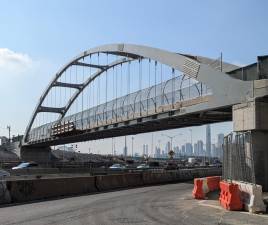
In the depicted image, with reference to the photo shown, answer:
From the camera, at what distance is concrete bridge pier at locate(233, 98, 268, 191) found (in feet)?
75.0

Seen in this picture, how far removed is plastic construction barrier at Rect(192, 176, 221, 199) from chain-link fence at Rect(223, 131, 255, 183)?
1.16 metres

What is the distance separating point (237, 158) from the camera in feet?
68.8

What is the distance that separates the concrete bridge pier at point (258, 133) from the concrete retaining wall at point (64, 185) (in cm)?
865

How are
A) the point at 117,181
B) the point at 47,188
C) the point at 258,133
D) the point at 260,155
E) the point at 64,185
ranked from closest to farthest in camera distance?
the point at 260,155 < the point at 258,133 < the point at 47,188 < the point at 64,185 < the point at 117,181

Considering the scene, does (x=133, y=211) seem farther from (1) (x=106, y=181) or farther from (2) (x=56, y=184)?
(1) (x=106, y=181)

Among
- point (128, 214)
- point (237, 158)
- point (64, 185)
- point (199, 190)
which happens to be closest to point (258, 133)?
point (237, 158)

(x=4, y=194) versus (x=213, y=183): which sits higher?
(x=213, y=183)

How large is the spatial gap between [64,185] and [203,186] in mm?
6804

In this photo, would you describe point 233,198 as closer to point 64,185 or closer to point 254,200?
point 254,200

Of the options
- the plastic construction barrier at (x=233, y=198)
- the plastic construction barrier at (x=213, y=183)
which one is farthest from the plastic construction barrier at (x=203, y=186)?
the plastic construction barrier at (x=233, y=198)

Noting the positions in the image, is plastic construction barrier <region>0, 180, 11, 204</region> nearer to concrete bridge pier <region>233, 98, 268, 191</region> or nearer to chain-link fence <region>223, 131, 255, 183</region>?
chain-link fence <region>223, 131, 255, 183</region>

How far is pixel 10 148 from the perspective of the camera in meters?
109

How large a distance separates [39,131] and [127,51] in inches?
1756

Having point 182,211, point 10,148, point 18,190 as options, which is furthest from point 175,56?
point 10,148
